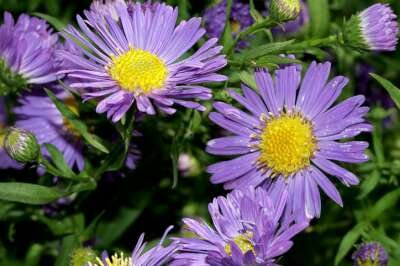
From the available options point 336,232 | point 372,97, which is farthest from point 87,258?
point 372,97

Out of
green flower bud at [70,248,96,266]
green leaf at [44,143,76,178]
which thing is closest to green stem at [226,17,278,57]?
green leaf at [44,143,76,178]

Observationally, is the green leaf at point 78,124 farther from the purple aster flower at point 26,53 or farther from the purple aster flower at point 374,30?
the purple aster flower at point 374,30

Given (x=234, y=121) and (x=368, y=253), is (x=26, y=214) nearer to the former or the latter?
(x=234, y=121)

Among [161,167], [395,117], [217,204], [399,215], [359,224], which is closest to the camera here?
[217,204]

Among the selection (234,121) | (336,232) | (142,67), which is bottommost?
(336,232)

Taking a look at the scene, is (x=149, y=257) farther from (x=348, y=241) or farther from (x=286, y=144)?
(x=348, y=241)

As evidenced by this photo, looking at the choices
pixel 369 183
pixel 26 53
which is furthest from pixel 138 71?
pixel 369 183
